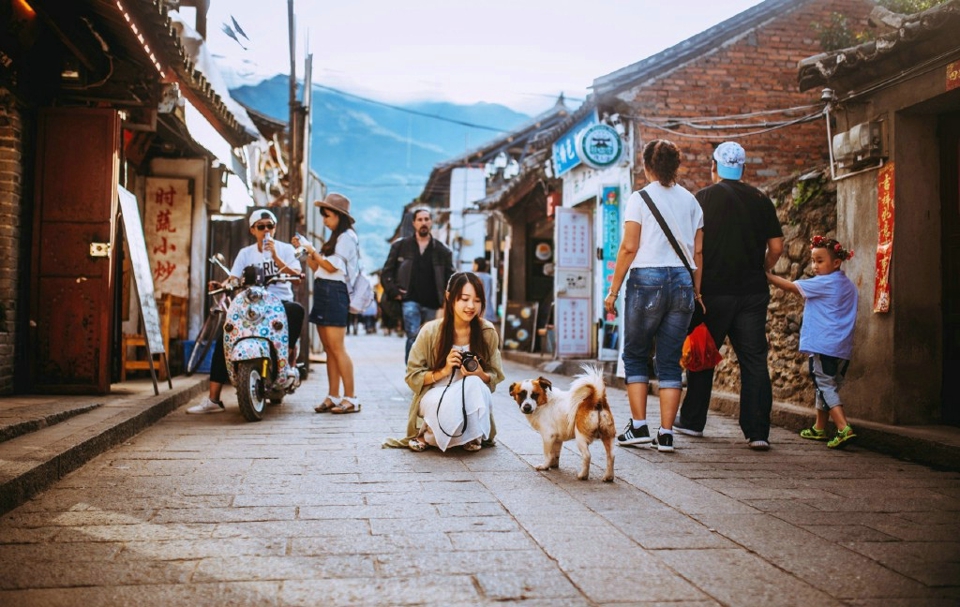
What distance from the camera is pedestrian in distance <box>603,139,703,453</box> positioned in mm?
5672

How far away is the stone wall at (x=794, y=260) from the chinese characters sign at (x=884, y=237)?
0.88m

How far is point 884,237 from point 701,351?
5.37ft

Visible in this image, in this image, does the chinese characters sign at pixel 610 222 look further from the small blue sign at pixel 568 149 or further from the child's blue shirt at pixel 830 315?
the child's blue shirt at pixel 830 315

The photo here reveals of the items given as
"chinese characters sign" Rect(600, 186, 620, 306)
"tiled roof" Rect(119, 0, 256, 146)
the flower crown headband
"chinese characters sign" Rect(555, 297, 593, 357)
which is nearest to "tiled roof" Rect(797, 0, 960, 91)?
the flower crown headband

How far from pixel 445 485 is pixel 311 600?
74.0 inches

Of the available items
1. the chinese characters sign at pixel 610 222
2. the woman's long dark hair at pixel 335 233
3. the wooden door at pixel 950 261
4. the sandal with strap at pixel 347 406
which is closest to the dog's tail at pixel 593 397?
the wooden door at pixel 950 261

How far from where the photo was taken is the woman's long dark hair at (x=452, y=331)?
18.6ft

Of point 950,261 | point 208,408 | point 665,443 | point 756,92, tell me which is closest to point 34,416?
point 208,408

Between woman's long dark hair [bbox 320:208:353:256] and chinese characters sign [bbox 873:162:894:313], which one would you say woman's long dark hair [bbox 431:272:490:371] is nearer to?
woman's long dark hair [bbox 320:208:353:256]

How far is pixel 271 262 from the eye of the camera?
26.3ft

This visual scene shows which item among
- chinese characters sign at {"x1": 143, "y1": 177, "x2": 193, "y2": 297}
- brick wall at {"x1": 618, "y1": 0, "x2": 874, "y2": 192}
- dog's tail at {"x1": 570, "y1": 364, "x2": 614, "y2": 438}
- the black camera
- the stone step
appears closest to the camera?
dog's tail at {"x1": 570, "y1": 364, "x2": 614, "y2": 438}

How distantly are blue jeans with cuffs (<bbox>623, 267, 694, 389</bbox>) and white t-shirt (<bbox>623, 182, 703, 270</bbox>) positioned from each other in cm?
6

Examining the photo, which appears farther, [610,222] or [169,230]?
[610,222]

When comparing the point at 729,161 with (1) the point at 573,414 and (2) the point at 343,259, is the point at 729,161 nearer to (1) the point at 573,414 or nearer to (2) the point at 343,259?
(1) the point at 573,414
